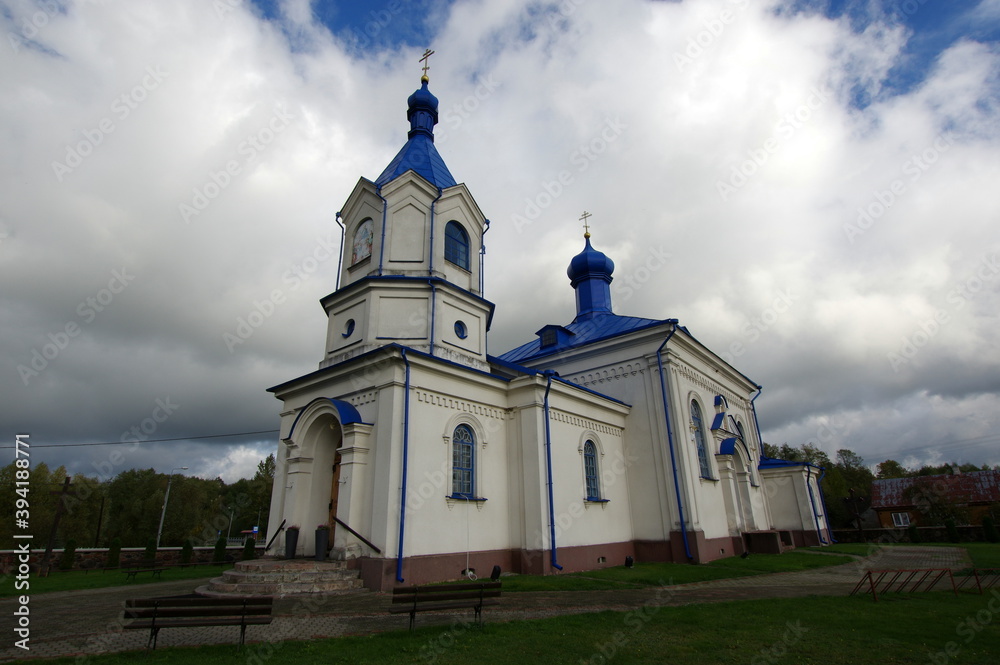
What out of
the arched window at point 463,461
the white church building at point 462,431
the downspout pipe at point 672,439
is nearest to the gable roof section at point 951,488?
the white church building at point 462,431

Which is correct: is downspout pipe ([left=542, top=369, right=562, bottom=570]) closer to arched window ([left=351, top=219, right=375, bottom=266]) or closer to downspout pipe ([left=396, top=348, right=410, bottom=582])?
downspout pipe ([left=396, top=348, right=410, bottom=582])

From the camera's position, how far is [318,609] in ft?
28.2

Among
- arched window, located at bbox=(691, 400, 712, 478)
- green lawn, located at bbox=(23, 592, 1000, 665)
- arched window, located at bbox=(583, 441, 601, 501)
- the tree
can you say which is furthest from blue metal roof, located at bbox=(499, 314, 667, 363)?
the tree

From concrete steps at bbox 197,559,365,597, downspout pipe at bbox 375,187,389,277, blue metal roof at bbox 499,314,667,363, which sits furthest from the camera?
blue metal roof at bbox 499,314,667,363

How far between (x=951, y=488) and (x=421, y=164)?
46.7 m

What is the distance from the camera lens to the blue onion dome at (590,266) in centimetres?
2480

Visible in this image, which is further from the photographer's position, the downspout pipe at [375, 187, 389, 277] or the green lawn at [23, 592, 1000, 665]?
the downspout pipe at [375, 187, 389, 277]

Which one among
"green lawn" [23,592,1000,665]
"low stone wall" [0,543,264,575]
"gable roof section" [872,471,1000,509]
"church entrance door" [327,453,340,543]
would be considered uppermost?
"gable roof section" [872,471,1000,509]

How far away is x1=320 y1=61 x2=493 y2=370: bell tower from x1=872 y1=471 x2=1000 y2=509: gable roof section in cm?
4187

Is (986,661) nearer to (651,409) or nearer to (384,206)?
(651,409)

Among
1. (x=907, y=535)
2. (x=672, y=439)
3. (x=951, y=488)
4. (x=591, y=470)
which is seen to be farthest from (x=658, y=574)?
(x=951, y=488)

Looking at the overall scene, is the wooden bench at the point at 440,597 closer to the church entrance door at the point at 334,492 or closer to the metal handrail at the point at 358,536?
the metal handrail at the point at 358,536

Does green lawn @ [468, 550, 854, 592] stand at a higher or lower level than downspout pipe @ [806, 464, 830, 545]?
lower

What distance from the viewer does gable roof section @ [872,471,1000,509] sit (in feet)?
129
